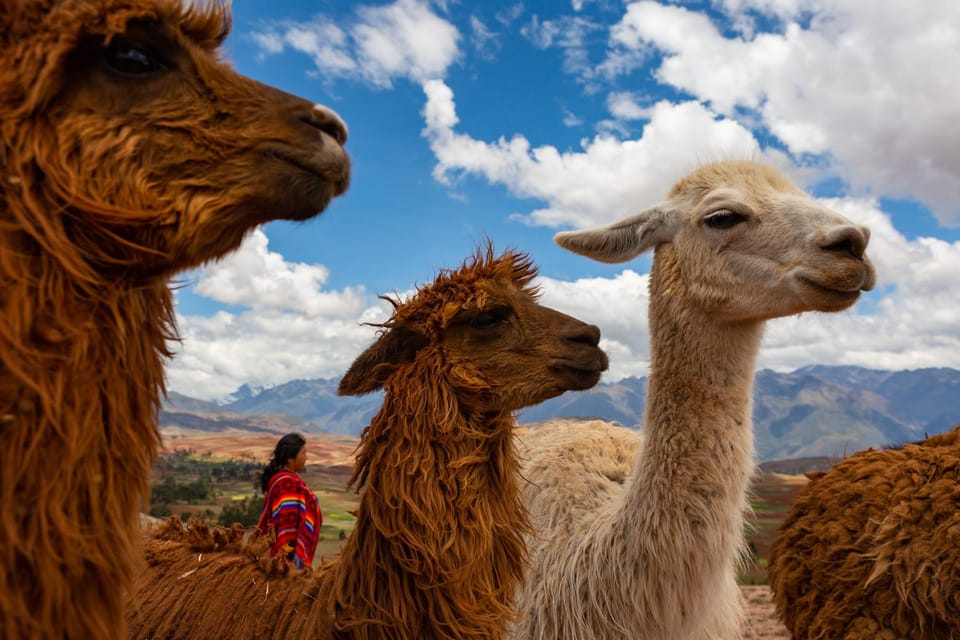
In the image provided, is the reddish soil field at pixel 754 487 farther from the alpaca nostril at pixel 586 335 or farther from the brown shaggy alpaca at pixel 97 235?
the alpaca nostril at pixel 586 335

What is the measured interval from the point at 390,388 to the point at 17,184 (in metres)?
1.58

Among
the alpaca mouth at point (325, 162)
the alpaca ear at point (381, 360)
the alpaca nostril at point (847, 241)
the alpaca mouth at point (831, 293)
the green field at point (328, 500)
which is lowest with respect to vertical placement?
the green field at point (328, 500)

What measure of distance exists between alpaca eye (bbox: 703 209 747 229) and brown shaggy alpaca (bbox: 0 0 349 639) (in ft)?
9.12

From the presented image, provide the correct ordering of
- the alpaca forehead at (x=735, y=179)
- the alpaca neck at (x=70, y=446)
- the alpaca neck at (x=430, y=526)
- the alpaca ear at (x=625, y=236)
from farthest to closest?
the alpaca ear at (x=625, y=236) → the alpaca forehead at (x=735, y=179) → the alpaca neck at (x=430, y=526) → the alpaca neck at (x=70, y=446)

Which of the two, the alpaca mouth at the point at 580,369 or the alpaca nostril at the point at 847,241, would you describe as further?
the alpaca nostril at the point at 847,241

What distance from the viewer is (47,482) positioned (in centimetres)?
144

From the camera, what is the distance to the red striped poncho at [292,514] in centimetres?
441

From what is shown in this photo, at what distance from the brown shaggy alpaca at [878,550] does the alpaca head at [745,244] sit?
145 cm

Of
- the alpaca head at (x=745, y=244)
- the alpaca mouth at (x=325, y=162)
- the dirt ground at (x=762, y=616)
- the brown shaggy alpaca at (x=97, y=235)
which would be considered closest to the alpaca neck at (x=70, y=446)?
the brown shaggy alpaca at (x=97, y=235)

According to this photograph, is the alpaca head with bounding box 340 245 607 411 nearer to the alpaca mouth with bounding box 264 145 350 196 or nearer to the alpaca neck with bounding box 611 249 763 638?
the alpaca neck with bounding box 611 249 763 638

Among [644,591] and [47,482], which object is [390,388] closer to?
[47,482]

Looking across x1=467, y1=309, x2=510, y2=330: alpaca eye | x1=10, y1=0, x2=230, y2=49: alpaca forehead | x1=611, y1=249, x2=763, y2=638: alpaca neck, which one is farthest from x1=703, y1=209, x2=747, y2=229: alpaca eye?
x1=10, y1=0, x2=230, y2=49: alpaca forehead

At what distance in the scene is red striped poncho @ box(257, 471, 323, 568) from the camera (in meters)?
4.41

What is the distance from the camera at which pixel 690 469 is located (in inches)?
132
